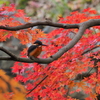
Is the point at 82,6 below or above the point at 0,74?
above

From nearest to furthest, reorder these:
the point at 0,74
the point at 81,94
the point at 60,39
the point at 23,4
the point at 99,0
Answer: the point at 0,74 < the point at 60,39 < the point at 81,94 < the point at 99,0 < the point at 23,4

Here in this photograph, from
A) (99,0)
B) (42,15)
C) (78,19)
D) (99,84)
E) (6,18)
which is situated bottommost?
(99,84)

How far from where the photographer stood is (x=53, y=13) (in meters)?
11.5

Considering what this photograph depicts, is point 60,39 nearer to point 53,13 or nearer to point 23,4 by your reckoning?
point 53,13

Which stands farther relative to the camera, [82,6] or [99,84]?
[82,6]

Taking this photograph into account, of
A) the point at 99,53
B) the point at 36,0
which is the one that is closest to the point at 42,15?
the point at 36,0

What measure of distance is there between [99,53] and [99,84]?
0.72 m

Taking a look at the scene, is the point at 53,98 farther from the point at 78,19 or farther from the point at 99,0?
the point at 99,0

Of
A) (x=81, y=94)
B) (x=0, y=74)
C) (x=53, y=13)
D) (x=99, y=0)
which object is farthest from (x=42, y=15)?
(x=0, y=74)

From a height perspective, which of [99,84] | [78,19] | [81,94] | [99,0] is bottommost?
[81,94]

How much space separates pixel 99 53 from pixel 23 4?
33.6 ft

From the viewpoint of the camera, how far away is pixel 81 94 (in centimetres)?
602

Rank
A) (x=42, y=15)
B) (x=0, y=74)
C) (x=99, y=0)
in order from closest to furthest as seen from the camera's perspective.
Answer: (x=0, y=74), (x=99, y=0), (x=42, y=15)

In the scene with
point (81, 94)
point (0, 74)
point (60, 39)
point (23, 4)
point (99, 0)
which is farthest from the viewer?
point (23, 4)
